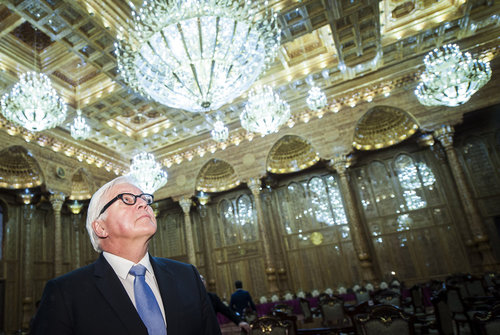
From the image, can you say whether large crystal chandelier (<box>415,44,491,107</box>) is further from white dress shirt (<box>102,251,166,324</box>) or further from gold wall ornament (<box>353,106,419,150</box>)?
white dress shirt (<box>102,251,166,324</box>)

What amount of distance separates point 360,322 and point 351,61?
859 centimetres

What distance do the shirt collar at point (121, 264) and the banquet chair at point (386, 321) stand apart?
94.6 inches

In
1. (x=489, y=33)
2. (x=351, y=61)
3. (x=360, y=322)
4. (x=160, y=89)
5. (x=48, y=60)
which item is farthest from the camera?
(x=351, y=61)

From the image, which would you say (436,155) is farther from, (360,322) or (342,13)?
(360,322)

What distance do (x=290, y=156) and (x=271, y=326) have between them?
947cm

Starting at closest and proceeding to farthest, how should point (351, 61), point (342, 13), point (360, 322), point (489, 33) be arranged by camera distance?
point (360, 322)
point (342, 13)
point (489, 33)
point (351, 61)

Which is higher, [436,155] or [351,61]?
[351,61]

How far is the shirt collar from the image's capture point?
4.62ft

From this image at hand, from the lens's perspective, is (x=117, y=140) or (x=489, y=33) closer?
(x=489, y=33)

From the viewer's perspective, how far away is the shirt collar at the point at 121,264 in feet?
4.62

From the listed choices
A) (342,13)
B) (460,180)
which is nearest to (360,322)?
(342,13)

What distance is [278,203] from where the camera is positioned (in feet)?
42.8

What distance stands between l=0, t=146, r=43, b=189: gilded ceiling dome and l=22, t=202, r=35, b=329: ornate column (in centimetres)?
130

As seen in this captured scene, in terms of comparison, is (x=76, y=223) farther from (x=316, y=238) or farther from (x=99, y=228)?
(x=99, y=228)
